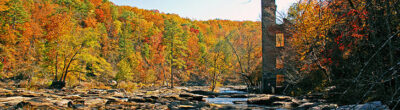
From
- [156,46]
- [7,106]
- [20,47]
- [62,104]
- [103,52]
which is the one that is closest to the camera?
[7,106]

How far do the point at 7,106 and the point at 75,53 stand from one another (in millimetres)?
18685

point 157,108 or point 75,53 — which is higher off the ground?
point 75,53

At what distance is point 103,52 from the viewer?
194 feet

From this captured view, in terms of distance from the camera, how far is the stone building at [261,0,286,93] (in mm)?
24781

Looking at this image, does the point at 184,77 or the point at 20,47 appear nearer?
the point at 20,47

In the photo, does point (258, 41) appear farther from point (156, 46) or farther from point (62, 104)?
point (156, 46)

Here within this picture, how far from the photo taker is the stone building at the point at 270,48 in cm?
2478

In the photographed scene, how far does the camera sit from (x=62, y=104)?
505 inches

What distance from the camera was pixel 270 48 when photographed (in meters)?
25.6

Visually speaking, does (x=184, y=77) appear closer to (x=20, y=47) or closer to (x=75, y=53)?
(x=75, y=53)

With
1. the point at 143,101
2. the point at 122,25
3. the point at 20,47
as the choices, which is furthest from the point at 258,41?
the point at 122,25

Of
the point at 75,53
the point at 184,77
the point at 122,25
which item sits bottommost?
the point at 184,77

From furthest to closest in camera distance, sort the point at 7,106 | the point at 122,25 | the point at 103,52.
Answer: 1. the point at 122,25
2. the point at 103,52
3. the point at 7,106

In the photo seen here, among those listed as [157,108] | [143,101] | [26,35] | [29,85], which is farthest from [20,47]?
[157,108]
